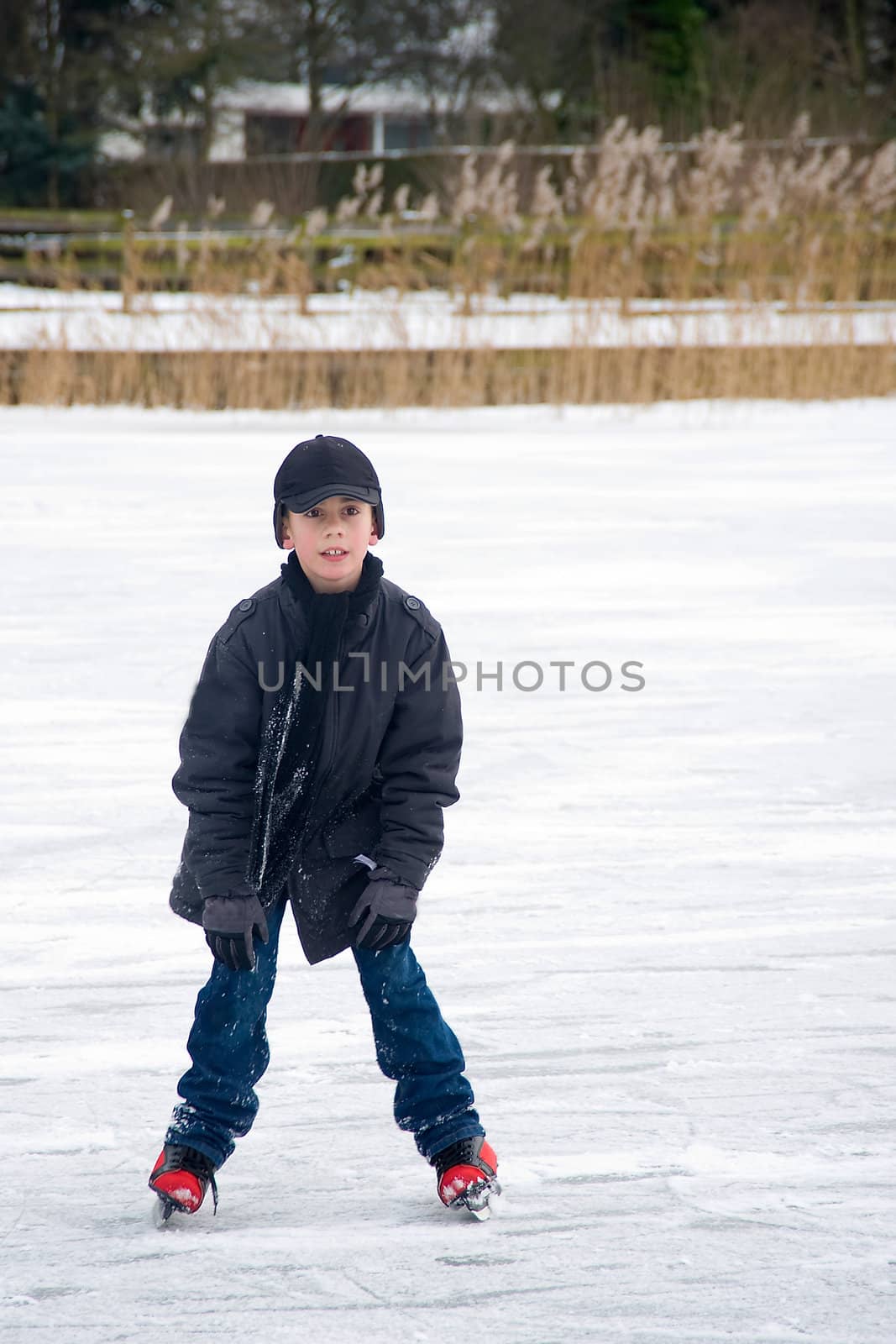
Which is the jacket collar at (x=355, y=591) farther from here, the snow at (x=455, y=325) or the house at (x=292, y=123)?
the house at (x=292, y=123)

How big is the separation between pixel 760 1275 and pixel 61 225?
645 inches

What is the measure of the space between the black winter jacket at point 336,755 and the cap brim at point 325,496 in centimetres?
10

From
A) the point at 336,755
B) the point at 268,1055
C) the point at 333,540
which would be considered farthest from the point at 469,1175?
the point at 333,540

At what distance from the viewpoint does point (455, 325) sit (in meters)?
9.93

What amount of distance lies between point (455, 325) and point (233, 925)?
8.52 metres

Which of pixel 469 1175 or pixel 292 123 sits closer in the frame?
pixel 469 1175

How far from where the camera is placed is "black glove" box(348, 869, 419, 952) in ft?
5.96

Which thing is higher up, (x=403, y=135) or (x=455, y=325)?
(x=403, y=135)

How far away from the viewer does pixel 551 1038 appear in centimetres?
240

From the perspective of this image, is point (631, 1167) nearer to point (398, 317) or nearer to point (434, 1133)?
point (434, 1133)

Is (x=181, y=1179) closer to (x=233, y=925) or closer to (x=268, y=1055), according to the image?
(x=268, y=1055)

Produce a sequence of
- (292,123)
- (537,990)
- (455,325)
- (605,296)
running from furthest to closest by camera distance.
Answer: (292,123)
(455,325)
(605,296)
(537,990)

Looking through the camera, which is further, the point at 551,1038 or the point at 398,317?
the point at 398,317

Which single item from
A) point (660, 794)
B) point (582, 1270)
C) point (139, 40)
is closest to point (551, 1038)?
point (582, 1270)
